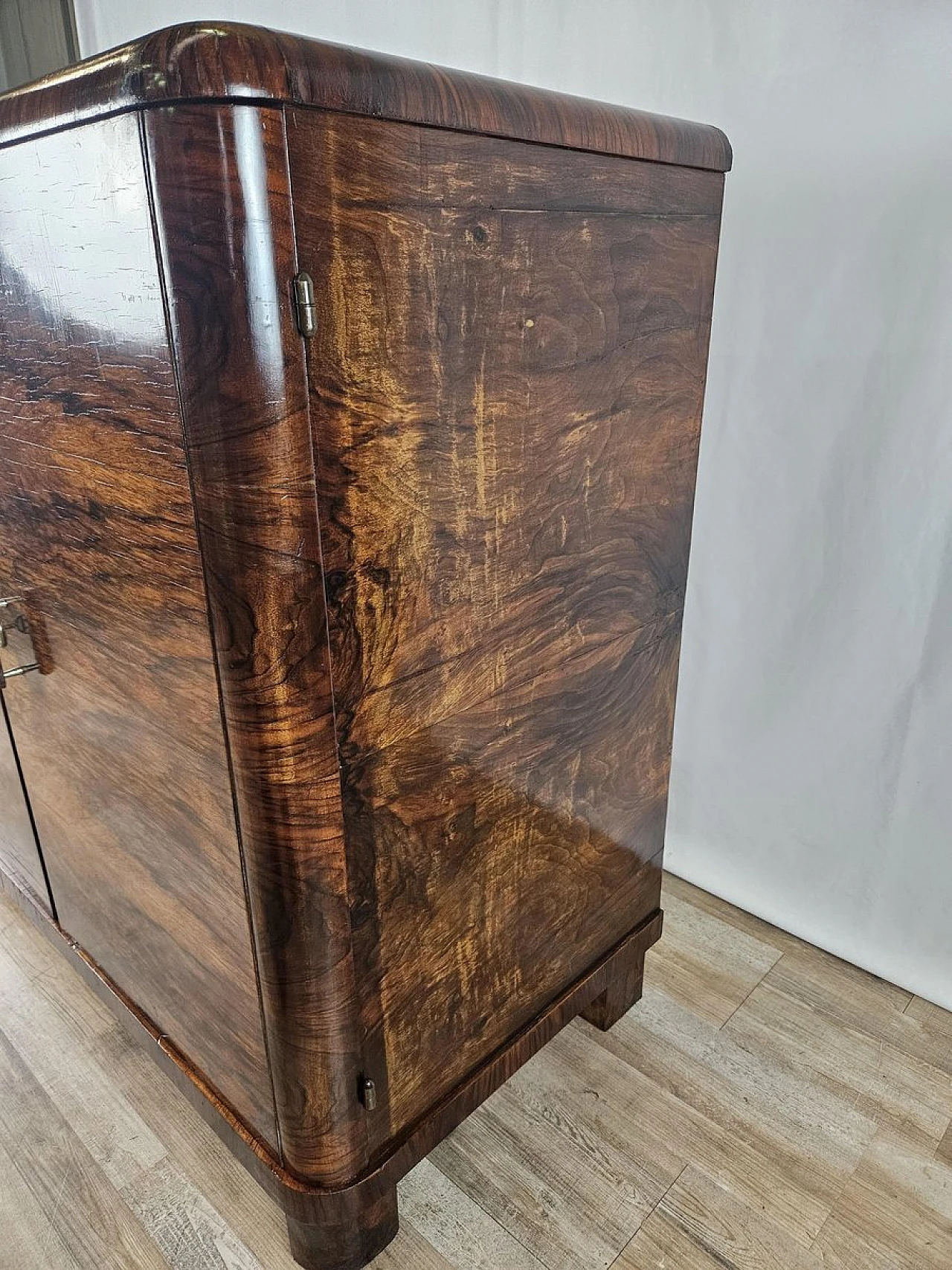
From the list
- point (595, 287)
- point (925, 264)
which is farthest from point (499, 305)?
point (925, 264)

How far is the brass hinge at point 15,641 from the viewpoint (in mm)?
995

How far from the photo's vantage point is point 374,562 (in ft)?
2.31

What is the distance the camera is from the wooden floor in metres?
1.02

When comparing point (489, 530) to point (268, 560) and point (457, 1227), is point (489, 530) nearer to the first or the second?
point (268, 560)

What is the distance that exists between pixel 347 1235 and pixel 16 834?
0.73 meters

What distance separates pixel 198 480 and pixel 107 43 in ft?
7.48

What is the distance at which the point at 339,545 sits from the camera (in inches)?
26.5

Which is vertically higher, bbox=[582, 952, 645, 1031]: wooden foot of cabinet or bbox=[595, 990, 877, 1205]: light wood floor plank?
bbox=[582, 952, 645, 1031]: wooden foot of cabinet

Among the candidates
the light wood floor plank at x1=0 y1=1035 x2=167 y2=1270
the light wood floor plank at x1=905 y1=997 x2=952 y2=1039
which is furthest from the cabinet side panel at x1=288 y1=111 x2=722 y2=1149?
the light wood floor plank at x1=905 y1=997 x2=952 y2=1039

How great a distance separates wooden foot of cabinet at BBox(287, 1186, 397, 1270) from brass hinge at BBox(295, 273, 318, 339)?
0.84 meters

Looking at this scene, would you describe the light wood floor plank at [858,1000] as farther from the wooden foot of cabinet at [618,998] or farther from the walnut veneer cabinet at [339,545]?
the walnut veneer cabinet at [339,545]

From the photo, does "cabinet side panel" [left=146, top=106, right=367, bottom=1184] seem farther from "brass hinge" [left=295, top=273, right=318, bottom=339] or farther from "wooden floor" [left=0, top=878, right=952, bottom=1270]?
"wooden floor" [left=0, top=878, right=952, bottom=1270]

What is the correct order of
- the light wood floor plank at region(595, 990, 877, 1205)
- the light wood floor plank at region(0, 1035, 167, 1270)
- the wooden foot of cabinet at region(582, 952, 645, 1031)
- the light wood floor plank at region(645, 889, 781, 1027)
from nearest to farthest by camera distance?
the light wood floor plank at region(0, 1035, 167, 1270) < the light wood floor plank at region(595, 990, 877, 1205) < the wooden foot of cabinet at region(582, 952, 645, 1031) < the light wood floor plank at region(645, 889, 781, 1027)

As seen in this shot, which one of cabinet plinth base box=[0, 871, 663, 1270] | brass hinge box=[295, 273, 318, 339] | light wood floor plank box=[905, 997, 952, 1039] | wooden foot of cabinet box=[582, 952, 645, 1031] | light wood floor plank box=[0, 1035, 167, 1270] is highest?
brass hinge box=[295, 273, 318, 339]
